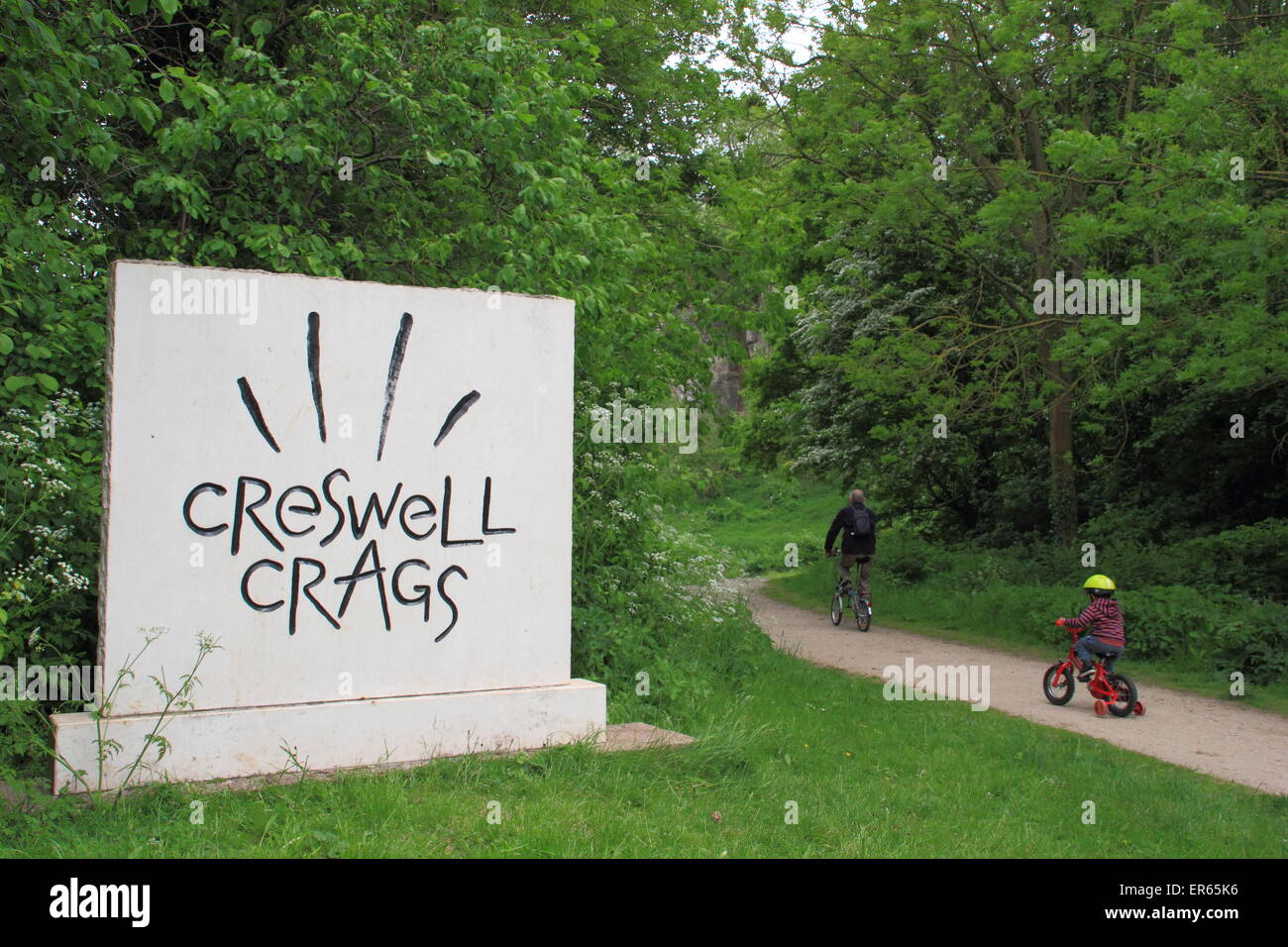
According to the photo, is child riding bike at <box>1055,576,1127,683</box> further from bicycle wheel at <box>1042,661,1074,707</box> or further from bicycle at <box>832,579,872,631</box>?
bicycle at <box>832,579,872,631</box>

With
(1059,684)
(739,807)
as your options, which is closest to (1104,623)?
(1059,684)

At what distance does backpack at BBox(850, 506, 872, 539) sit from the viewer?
16594 mm

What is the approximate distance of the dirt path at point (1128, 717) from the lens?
8.84 meters

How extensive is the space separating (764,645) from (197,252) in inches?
265

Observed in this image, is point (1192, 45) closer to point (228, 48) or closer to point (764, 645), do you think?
point (764, 645)

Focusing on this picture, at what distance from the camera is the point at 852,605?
669 inches
